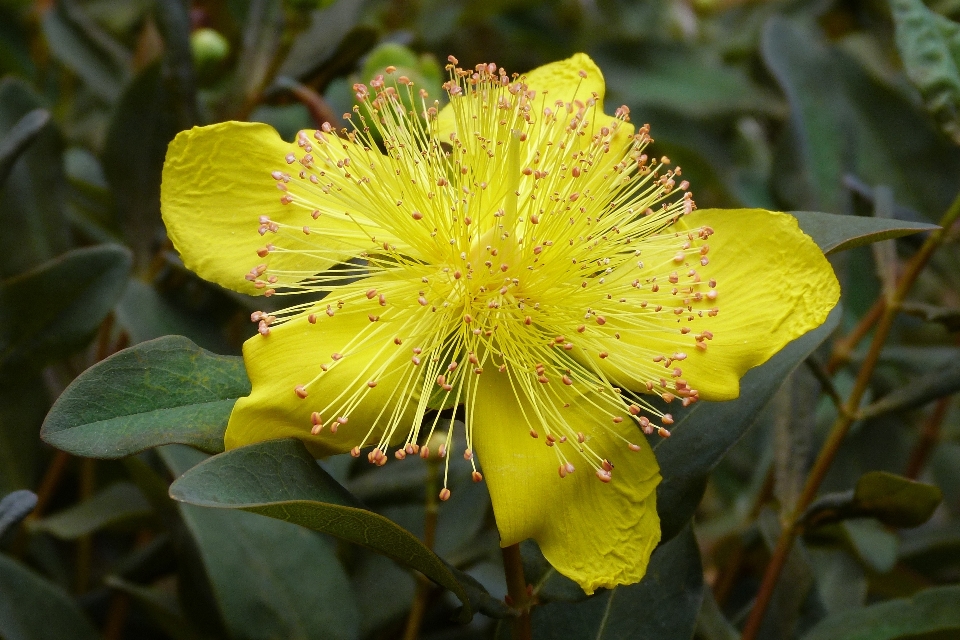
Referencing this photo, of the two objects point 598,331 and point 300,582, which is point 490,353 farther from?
point 300,582

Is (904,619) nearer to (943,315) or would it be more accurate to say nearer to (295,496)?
(943,315)

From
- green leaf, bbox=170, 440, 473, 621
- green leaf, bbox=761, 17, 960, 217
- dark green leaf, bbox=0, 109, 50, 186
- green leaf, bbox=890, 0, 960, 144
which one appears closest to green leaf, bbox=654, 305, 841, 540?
green leaf, bbox=170, 440, 473, 621

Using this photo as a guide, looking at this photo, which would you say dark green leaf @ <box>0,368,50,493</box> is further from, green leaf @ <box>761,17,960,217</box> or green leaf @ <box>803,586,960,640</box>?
green leaf @ <box>761,17,960,217</box>

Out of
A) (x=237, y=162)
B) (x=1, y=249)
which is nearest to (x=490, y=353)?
(x=237, y=162)

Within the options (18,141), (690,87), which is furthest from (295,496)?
(690,87)

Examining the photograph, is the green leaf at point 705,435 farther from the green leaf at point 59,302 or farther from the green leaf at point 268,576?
the green leaf at point 59,302
